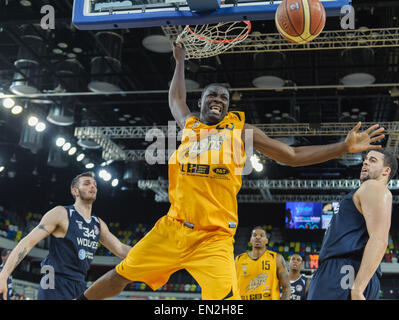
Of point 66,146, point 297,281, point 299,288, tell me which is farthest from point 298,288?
point 66,146

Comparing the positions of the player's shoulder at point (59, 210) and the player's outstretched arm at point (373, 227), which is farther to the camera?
the player's shoulder at point (59, 210)

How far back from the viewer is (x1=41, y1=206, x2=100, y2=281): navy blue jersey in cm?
464

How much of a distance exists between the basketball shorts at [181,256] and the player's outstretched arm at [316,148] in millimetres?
699

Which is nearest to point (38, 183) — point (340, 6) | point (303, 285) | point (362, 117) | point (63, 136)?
point (63, 136)

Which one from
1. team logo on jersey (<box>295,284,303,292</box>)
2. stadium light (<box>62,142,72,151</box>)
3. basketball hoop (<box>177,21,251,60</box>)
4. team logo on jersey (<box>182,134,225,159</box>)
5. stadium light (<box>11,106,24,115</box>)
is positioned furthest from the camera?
stadium light (<box>62,142,72,151</box>)

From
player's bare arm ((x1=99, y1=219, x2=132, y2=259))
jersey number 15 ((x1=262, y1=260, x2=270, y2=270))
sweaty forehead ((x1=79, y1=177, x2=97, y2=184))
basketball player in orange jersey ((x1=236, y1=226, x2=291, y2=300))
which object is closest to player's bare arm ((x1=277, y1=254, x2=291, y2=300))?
basketball player in orange jersey ((x1=236, y1=226, x2=291, y2=300))

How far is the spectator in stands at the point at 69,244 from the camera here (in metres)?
4.49

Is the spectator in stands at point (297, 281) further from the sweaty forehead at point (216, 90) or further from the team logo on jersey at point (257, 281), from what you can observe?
the sweaty forehead at point (216, 90)

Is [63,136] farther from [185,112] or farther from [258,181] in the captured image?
[185,112]

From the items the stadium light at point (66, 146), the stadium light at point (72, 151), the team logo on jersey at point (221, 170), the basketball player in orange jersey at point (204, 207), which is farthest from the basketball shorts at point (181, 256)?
the stadium light at point (72, 151)

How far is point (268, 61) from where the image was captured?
11.5m

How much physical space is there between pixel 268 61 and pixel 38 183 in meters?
14.3

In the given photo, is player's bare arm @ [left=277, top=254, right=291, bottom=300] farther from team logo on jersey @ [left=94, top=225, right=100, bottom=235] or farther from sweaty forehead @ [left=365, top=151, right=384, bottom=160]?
sweaty forehead @ [left=365, top=151, right=384, bottom=160]

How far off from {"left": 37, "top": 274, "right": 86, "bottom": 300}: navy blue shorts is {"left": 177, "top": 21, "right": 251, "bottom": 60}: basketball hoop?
2645 mm
